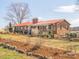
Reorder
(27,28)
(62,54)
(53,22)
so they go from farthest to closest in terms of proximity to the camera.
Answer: (27,28), (53,22), (62,54)

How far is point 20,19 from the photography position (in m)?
98.2

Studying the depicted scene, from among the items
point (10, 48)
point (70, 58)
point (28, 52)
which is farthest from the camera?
point (10, 48)

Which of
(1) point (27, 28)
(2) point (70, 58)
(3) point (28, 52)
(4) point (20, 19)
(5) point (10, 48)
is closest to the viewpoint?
(2) point (70, 58)

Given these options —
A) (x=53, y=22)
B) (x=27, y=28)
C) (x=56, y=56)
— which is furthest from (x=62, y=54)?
(x=27, y=28)

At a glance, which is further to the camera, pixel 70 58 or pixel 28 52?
pixel 28 52

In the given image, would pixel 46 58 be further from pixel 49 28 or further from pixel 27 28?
pixel 27 28

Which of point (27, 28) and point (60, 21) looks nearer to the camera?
point (60, 21)

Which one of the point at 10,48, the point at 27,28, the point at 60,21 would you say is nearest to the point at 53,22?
the point at 60,21

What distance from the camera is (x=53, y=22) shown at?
59.9 metres

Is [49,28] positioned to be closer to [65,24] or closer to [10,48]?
[65,24]

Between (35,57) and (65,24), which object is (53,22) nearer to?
(65,24)

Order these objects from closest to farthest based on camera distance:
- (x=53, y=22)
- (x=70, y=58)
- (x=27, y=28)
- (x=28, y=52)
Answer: (x=70, y=58), (x=28, y=52), (x=53, y=22), (x=27, y=28)

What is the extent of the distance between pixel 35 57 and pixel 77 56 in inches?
170

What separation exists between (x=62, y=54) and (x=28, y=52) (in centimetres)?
450
